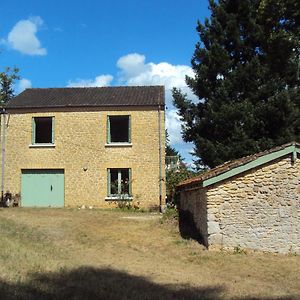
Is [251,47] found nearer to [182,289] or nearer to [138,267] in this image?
[138,267]

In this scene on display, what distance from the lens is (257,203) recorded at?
50.3 ft

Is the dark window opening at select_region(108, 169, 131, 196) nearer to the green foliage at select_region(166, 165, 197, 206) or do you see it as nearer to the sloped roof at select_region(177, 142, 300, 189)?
the green foliage at select_region(166, 165, 197, 206)

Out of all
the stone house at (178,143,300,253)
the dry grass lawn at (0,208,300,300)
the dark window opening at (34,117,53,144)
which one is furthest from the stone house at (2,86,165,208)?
the stone house at (178,143,300,253)

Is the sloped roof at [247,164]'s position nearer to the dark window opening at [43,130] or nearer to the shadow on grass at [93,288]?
the shadow on grass at [93,288]

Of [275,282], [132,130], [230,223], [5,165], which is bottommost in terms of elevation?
[275,282]

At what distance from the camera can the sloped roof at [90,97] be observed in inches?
1077

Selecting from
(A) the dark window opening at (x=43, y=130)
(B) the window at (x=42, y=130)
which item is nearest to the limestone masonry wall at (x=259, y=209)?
(B) the window at (x=42, y=130)

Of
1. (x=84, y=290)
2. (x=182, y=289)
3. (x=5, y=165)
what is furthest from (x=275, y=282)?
(x=5, y=165)

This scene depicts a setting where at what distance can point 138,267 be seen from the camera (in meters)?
12.4

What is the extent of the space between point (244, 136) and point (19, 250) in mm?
17003

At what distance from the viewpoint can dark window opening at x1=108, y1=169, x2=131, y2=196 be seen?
2709cm

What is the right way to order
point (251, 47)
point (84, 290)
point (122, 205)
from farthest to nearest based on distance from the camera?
point (251, 47) < point (122, 205) < point (84, 290)

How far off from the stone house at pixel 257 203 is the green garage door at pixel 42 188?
1359cm

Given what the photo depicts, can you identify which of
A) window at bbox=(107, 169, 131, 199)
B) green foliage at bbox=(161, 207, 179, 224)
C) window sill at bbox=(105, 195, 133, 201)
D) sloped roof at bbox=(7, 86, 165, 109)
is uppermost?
sloped roof at bbox=(7, 86, 165, 109)
